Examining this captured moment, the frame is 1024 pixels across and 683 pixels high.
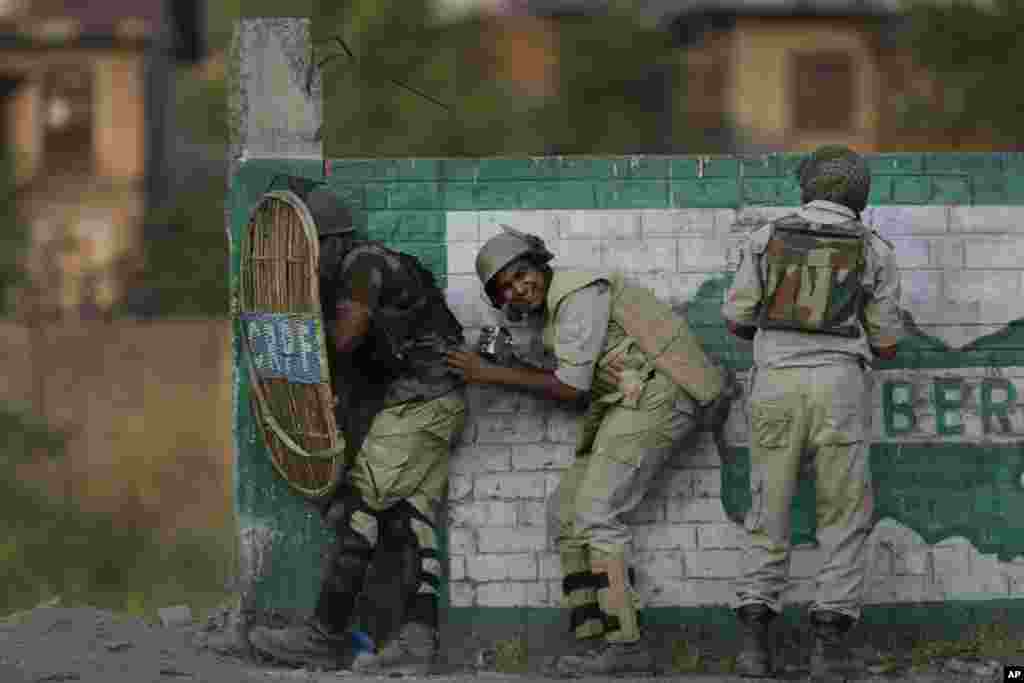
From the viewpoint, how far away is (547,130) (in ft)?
86.4

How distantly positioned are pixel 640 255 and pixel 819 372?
100 cm

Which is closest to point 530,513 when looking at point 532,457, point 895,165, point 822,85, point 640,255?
point 532,457

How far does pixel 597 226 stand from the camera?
749 cm

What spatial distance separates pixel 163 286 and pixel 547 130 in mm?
10393

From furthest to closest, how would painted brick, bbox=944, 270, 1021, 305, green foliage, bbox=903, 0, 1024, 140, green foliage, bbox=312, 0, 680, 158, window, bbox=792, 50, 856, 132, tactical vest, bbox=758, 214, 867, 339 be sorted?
window, bbox=792, 50, 856, 132 < green foliage, bbox=903, 0, 1024, 140 < green foliage, bbox=312, 0, 680, 158 < painted brick, bbox=944, 270, 1021, 305 < tactical vest, bbox=758, 214, 867, 339

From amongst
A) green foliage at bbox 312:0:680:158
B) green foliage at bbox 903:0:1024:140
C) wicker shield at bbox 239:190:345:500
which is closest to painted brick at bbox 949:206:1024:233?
wicker shield at bbox 239:190:345:500

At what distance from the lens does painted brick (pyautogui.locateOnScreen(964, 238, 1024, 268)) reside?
7.57 meters

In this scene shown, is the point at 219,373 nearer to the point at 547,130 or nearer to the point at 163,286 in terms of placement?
the point at 163,286

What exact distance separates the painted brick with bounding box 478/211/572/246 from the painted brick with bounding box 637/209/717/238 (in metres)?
0.33

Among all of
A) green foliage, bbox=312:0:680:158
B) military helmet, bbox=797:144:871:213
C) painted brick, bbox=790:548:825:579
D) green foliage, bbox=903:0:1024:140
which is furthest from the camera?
green foliage, bbox=903:0:1024:140

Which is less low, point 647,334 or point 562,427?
point 647,334

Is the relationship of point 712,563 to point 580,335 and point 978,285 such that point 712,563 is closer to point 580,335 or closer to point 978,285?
point 580,335

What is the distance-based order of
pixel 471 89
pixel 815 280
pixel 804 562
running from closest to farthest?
1. pixel 815 280
2. pixel 804 562
3. pixel 471 89

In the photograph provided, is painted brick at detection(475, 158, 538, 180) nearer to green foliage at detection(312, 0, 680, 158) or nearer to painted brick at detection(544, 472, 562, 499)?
painted brick at detection(544, 472, 562, 499)
